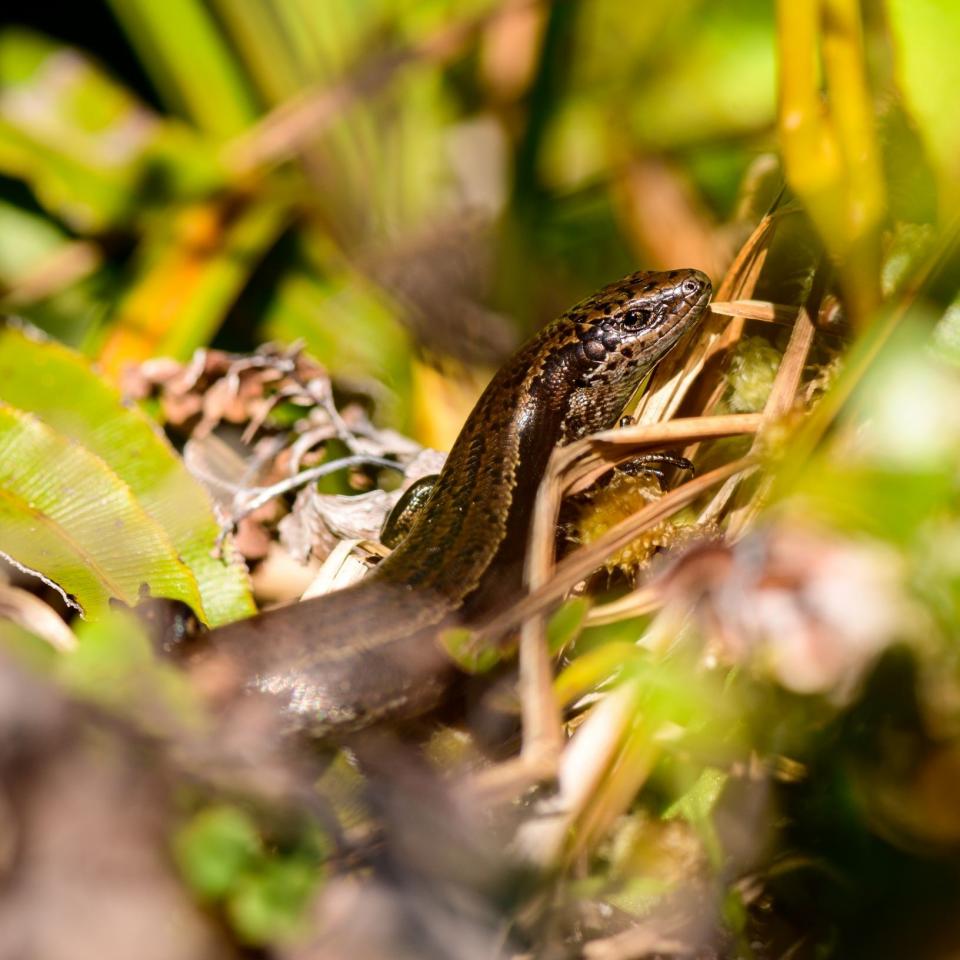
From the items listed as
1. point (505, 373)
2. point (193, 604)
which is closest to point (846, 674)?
point (193, 604)

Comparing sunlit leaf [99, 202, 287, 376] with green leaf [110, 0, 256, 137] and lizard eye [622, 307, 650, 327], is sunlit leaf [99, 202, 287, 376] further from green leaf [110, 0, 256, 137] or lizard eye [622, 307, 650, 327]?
lizard eye [622, 307, 650, 327]

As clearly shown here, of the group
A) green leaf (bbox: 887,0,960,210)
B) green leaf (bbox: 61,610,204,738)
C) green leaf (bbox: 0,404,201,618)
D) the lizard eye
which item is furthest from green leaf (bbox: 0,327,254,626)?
green leaf (bbox: 887,0,960,210)

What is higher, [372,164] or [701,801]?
[372,164]

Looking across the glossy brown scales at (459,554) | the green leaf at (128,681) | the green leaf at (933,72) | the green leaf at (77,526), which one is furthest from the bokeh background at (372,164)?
the green leaf at (128,681)

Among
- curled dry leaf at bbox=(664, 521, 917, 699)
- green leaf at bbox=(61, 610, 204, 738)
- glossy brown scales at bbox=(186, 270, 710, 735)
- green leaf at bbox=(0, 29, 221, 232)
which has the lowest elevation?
glossy brown scales at bbox=(186, 270, 710, 735)

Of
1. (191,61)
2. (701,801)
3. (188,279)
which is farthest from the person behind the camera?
(191,61)

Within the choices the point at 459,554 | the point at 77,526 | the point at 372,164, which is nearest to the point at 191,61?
the point at 372,164

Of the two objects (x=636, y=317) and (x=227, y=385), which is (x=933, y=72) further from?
(x=227, y=385)
